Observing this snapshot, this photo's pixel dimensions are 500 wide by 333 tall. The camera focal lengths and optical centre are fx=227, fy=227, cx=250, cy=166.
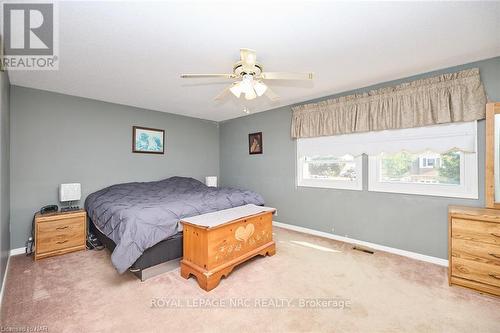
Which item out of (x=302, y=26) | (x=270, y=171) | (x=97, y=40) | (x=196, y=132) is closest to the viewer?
(x=302, y=26)

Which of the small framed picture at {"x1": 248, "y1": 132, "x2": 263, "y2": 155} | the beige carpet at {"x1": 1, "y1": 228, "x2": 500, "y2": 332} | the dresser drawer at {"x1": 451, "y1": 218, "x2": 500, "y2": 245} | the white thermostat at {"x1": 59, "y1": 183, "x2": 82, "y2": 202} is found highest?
the small framed picture at {"x1": 248, "y1": 132, "x2": 263, "y2": 155}

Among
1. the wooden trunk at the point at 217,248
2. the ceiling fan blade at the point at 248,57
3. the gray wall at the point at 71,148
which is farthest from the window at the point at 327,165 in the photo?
the gray wall at the point at 71,148

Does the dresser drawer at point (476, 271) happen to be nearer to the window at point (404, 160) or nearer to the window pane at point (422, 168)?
the window at point (404, 160)

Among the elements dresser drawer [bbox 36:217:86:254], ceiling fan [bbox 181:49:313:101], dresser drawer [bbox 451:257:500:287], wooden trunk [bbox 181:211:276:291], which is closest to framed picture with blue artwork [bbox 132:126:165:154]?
dresser drawer [bbox 36:217:86:254]

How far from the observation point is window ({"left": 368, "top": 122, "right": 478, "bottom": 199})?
8.30 feet

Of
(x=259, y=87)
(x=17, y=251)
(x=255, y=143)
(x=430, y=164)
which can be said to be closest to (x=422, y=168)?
(x=430, y=164)

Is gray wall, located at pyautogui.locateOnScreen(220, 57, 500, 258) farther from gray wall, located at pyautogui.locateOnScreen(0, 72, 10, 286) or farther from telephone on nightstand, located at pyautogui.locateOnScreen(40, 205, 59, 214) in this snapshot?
gray wall, located at pyautogui.locateOnScreen(0, 72, 10, 286)

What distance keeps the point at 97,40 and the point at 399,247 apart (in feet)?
13.4

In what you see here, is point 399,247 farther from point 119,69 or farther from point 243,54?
point 119,69

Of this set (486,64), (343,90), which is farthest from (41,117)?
(486,64)

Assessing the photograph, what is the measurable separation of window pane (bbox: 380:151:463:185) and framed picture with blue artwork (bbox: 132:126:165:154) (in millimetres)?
3913

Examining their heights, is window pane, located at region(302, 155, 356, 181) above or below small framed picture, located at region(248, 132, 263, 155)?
below

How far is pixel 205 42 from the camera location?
206 centimetres

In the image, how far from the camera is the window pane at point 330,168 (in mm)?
3533
